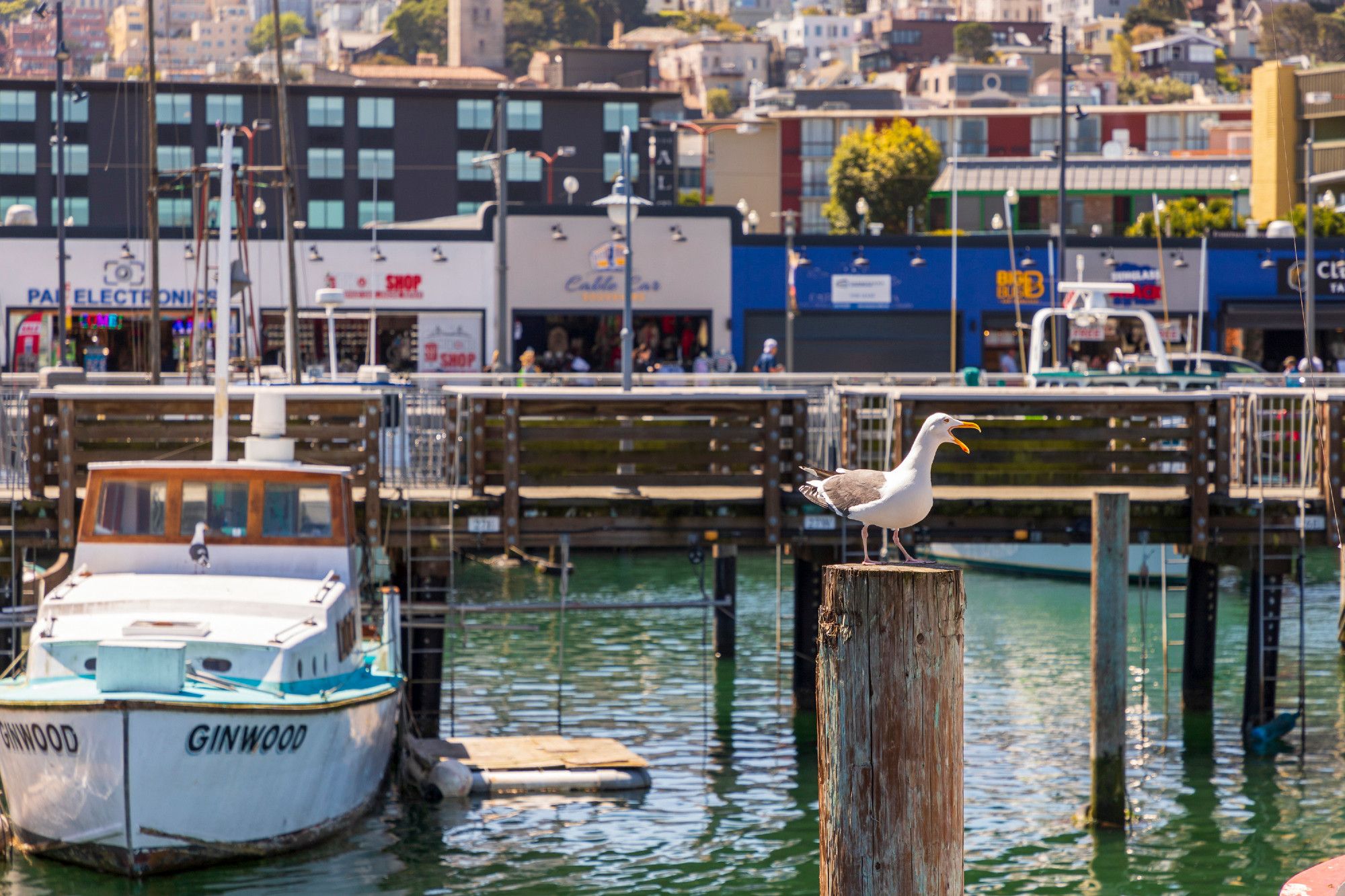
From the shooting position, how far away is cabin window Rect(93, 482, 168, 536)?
16.4 meters

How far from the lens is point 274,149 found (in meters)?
83.7

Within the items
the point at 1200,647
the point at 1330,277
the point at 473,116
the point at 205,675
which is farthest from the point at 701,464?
the point at 473,116

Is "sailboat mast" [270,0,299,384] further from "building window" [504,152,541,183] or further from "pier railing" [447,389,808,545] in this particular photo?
"building window" [504,152,541,183]

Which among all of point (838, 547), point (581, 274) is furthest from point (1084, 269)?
point (838, 547)

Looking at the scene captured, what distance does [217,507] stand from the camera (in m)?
16.5

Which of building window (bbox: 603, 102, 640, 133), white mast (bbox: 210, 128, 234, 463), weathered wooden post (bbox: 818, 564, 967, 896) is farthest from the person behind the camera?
building window (bbox: 603, 102, 640, 133)

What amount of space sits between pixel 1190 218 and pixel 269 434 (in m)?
55.5

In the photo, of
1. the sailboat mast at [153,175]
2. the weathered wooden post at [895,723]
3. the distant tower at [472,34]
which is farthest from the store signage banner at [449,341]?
the distant tower at [472,34]

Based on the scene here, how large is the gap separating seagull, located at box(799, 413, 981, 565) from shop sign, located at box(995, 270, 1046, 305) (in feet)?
127

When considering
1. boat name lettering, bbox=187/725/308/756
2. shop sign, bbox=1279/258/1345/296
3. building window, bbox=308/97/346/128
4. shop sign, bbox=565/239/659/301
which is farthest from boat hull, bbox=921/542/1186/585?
building window, bbox=308/97/346/128

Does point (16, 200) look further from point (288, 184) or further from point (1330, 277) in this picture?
point (288, 184)

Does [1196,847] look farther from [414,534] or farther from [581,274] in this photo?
[581,274]

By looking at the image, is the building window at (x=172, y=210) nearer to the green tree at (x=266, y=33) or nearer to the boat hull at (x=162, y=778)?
the boat hull at (x=162, y=778)

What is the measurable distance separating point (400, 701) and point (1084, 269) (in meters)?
34.0
